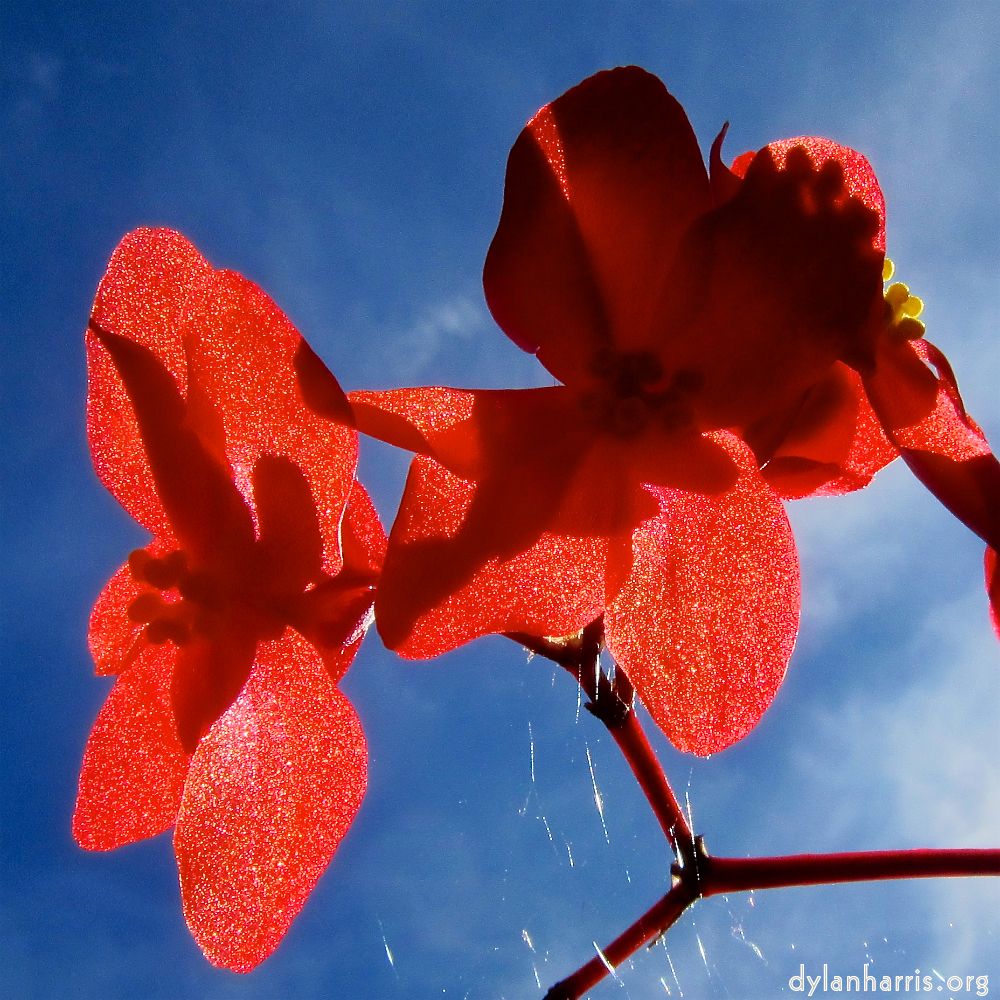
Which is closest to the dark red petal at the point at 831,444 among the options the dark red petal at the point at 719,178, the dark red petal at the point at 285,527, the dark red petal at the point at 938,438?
the dark red petal at the point at 938,438

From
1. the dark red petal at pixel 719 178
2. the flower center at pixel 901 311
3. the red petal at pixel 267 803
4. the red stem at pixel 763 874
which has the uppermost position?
the dark red petal at pixel 719 178

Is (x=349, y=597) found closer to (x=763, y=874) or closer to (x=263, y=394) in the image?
(x=263, y=394)

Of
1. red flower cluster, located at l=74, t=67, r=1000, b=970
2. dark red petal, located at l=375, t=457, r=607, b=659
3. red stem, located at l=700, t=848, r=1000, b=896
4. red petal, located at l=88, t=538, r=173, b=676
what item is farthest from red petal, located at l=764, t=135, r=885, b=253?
red petal, located at l=88, t=538, r=173, b=676

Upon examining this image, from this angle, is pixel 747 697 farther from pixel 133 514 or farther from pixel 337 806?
pixel 133 514

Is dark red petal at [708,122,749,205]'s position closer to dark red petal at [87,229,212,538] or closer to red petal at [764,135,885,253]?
red petal at [764,135,885,253]

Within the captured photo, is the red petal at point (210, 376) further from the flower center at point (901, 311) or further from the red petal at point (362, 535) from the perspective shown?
the flower center at point (901, 311)

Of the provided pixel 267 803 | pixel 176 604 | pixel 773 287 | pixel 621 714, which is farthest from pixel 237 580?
pixel 773 287

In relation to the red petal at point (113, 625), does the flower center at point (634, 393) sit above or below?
above
